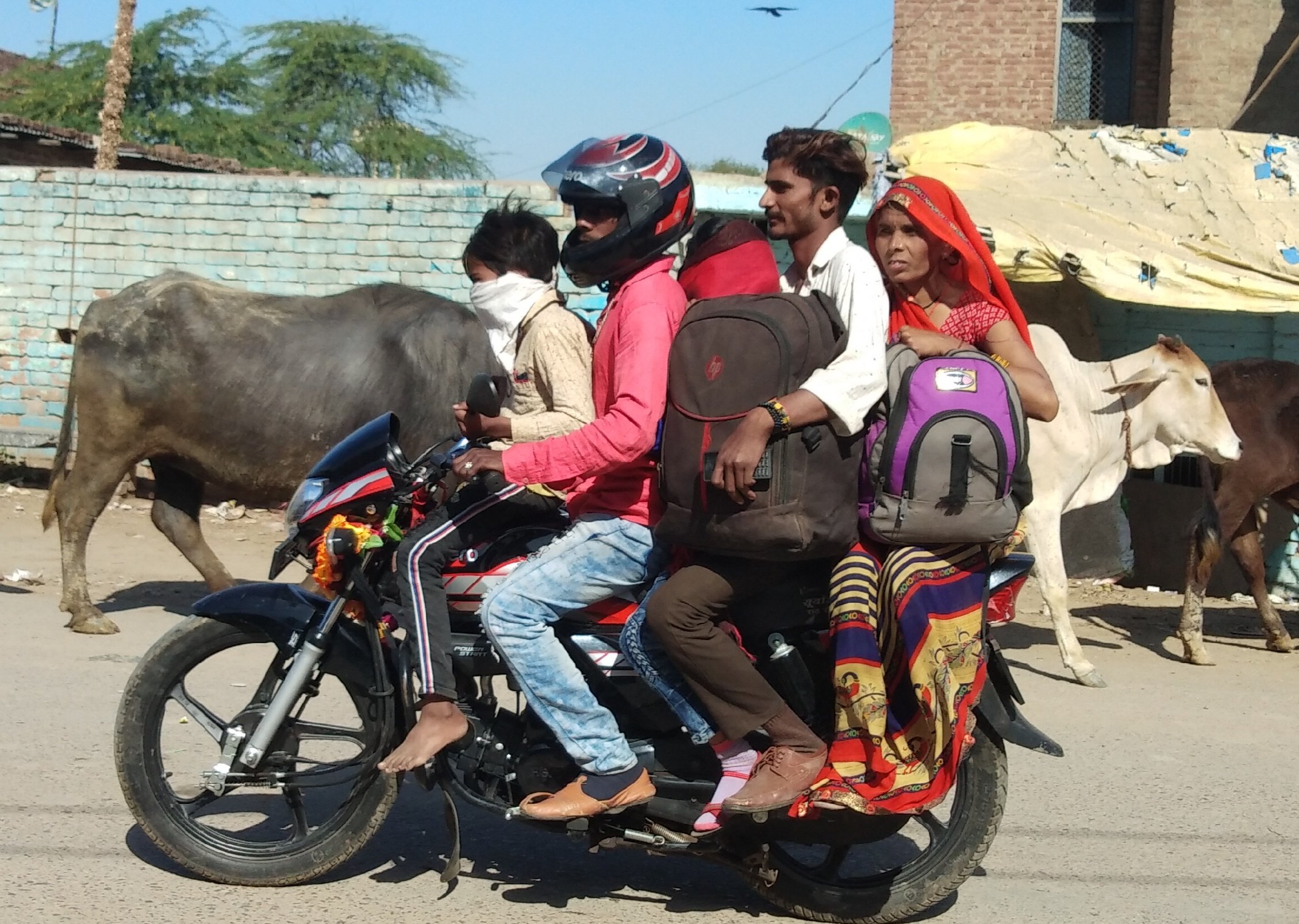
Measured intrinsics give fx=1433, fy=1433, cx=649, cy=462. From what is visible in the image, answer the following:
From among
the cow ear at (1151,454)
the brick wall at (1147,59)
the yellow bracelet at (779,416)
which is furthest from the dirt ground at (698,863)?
the brick wall at (1147,59)

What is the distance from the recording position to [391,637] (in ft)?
13.4

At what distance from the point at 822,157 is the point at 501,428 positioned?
1.12 meters

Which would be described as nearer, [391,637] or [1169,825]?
[391,637]

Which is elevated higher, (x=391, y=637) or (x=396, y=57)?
(x=396, y=57)

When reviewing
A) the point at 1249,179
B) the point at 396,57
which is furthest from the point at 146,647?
the point at 396,57

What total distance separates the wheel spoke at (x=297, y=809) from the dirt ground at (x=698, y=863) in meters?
0.17

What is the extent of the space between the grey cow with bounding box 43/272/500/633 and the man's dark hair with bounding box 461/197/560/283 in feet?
10.7

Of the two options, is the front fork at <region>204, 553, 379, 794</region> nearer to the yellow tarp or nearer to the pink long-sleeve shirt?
the pink long-sleeve shirt

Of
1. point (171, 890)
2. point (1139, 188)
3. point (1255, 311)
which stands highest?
point (1139, 188)

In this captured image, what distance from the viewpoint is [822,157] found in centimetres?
379

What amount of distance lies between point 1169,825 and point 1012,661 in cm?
295

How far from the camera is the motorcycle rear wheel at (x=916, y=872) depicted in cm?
389

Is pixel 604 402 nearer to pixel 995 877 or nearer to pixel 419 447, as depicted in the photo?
pixel 995 877

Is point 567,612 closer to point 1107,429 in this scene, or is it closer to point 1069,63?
point 1107,429
